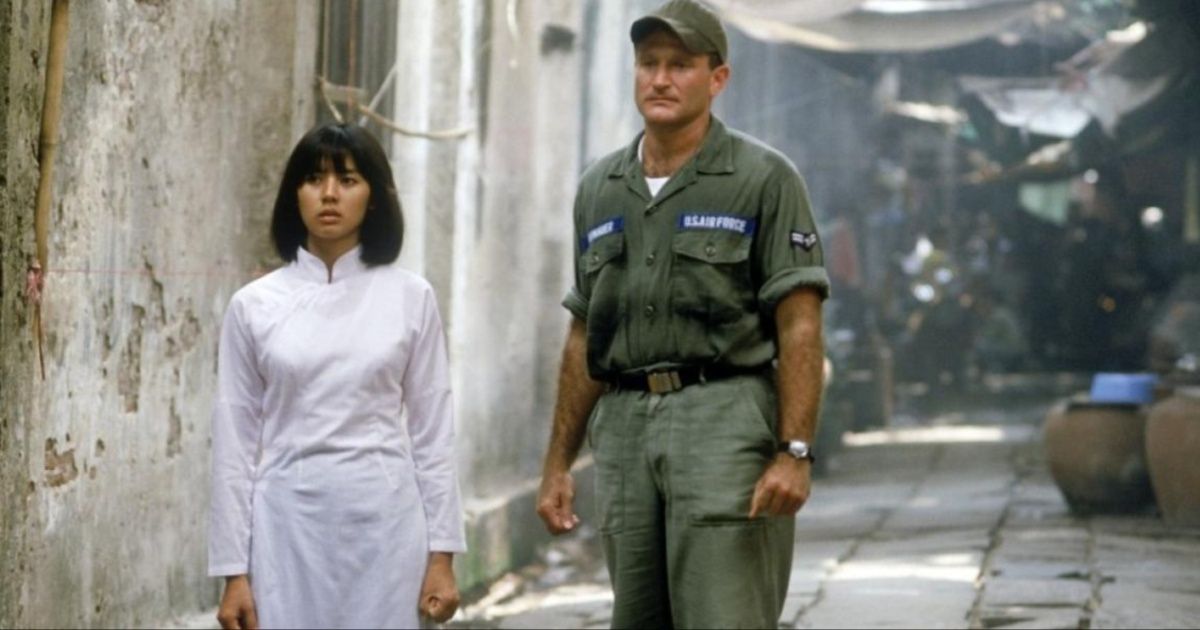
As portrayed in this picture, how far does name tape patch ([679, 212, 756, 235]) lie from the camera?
509 cm

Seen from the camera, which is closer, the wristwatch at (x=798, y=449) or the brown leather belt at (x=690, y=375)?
the wristwatch at (x=798, y=449)

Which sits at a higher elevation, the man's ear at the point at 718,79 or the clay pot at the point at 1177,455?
the man's ear at the point at 718,79

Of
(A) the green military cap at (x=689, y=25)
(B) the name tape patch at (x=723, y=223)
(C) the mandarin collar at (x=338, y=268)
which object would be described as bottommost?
(C) the mandarin collar at (x=338, y=268)

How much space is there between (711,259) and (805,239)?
0.21 m

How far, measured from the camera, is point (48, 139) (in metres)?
6.29

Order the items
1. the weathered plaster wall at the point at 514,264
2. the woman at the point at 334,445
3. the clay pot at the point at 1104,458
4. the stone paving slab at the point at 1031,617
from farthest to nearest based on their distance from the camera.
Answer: the clay pot at the point at 1104,458
the weathered plaster wall at the point at 514,264
the stone paving slab at the point at 1031,617
the woman at the point at 334,445

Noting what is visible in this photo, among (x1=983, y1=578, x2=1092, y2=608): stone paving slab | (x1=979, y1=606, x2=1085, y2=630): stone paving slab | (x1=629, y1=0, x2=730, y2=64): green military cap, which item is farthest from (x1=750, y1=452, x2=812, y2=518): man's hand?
(x1=983, y1=578, x2=1092, y2=608): stone paving slab

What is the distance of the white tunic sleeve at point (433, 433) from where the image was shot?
15.8 feet

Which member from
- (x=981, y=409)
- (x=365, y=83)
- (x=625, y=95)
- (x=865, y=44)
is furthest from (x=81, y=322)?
(x=981, y=409)

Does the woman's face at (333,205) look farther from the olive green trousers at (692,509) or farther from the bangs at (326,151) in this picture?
the olive green trousers at (692,509)

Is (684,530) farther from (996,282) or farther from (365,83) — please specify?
(996,282)

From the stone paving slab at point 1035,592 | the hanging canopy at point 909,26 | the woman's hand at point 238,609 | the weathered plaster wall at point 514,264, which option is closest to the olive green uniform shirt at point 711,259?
the woman's hand at point 238,609

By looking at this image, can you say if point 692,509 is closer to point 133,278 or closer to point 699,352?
point 699,352

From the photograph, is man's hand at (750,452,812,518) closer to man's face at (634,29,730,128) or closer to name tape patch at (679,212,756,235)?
name tape patch at (679,212,756,235)
